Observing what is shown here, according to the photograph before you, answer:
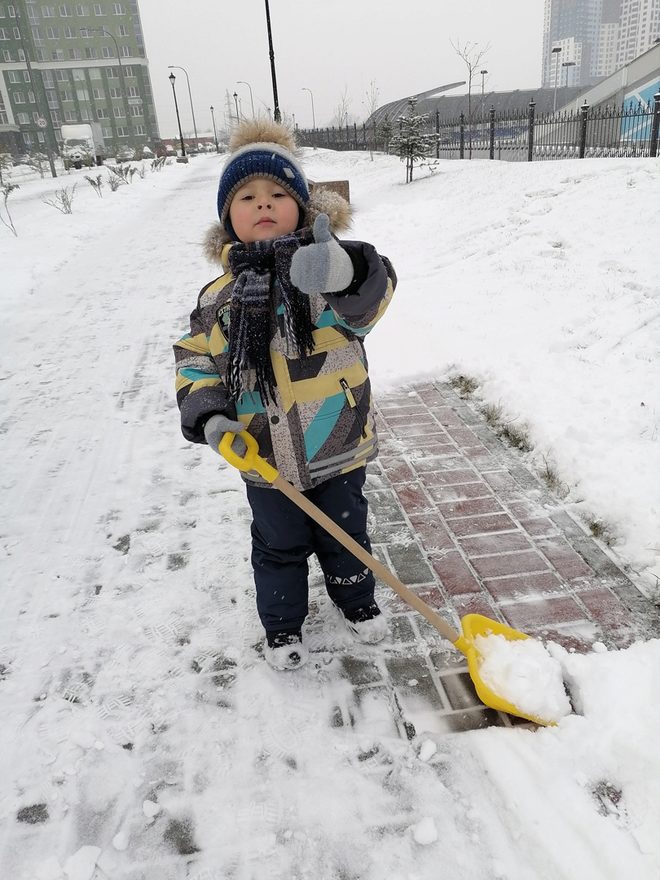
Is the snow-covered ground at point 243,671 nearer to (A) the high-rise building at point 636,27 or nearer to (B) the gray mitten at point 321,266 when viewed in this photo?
(B) the gray mitten at point 321,266

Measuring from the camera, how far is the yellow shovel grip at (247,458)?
1.79 m

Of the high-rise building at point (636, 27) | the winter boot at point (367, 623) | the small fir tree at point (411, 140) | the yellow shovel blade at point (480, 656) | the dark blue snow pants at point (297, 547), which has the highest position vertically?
the high-rise building at point (636, 27)

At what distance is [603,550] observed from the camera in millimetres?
2586

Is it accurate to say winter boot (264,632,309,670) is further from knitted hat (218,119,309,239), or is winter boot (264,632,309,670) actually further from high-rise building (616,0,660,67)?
high-rise building (616,0,660,67)

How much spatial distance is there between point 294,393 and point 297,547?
22.0 inches

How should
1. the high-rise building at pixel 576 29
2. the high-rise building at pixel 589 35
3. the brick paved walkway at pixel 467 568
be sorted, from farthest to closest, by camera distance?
the high-rise building at pixel 576 29
the high-rise building at pixel 589 35
the brick paved walkway at pixel 467 568

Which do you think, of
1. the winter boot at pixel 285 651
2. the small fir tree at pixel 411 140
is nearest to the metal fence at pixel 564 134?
the small fir tree at pixel 411 140

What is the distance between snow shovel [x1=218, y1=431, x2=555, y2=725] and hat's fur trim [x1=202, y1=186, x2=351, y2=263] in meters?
0.63

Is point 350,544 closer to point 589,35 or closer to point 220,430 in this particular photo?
point 220,430

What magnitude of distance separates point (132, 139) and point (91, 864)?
83537 mm

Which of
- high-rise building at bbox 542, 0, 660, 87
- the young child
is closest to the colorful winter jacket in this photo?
the young child

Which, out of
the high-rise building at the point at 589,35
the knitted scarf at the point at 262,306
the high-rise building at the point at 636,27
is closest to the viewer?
the knitted scarf at the point at 262,306

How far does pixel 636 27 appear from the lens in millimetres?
123438

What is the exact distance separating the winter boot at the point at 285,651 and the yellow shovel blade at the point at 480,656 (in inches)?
22.0
